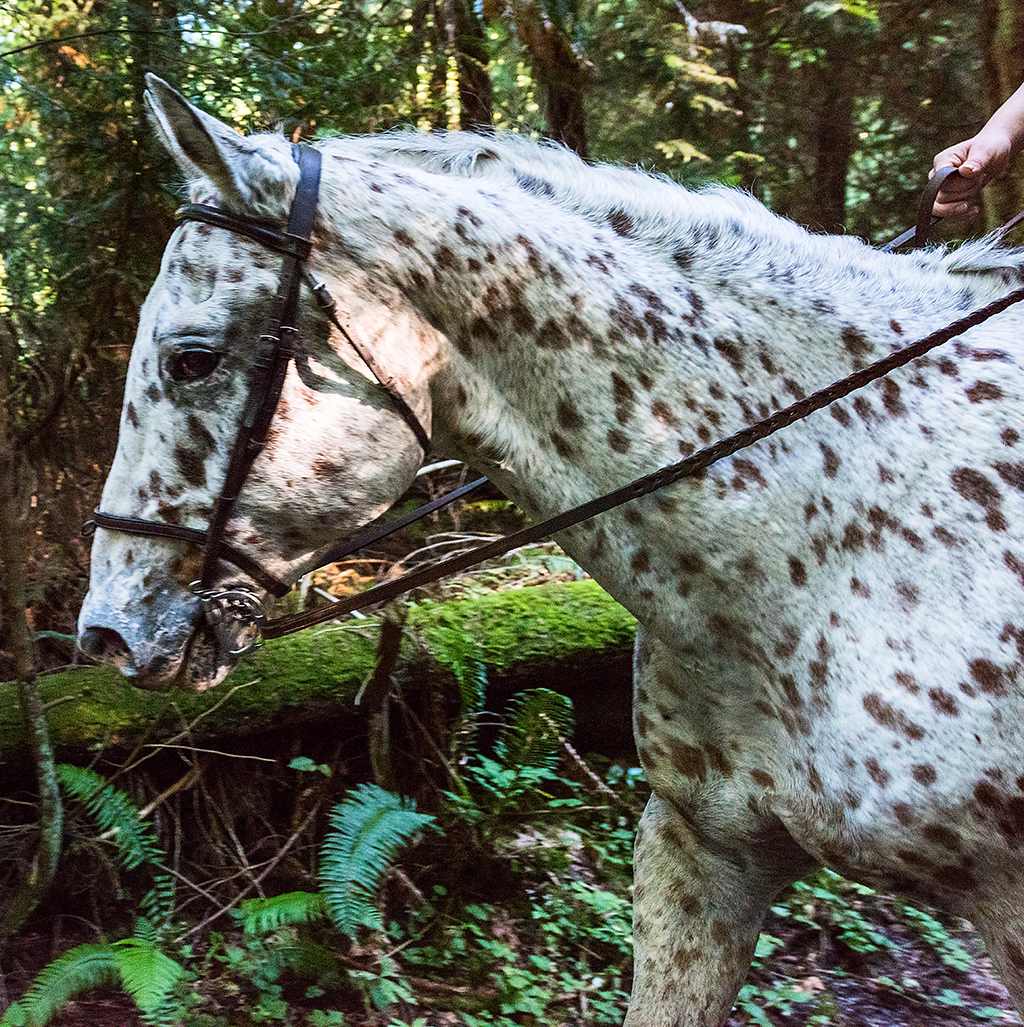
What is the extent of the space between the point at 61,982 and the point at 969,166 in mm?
3492

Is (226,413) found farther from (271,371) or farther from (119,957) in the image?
(119,957)

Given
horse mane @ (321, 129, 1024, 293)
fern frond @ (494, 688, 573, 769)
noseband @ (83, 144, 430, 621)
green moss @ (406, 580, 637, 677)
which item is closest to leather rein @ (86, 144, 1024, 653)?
noseband @ (83, 144, 430, 621)

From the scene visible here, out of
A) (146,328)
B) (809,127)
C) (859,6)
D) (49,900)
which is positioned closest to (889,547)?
(146,328)

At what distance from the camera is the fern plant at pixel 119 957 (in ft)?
8.46

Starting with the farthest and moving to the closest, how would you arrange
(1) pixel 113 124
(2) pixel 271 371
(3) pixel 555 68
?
(3) pixel 555 68, (1) pixel 113 124, (2) pixel 271 371

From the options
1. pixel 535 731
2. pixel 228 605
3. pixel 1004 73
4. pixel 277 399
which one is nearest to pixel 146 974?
pixel 228 605

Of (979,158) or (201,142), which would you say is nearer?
(201,142)

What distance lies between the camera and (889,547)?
5.98ft

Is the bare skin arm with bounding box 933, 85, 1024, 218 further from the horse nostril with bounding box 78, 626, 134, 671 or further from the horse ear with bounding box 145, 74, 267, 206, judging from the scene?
→ the horse nostril with bounding box 78, 626, 134, 671

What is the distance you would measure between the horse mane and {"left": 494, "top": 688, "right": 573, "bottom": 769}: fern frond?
2.29 metres

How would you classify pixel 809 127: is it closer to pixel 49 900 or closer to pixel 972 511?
pixel 972 511

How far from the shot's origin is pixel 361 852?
302 cm

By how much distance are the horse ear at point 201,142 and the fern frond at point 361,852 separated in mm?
2105

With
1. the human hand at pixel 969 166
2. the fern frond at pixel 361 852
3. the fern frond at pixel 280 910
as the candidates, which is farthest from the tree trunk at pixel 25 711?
the human hand at pixel 969 166
